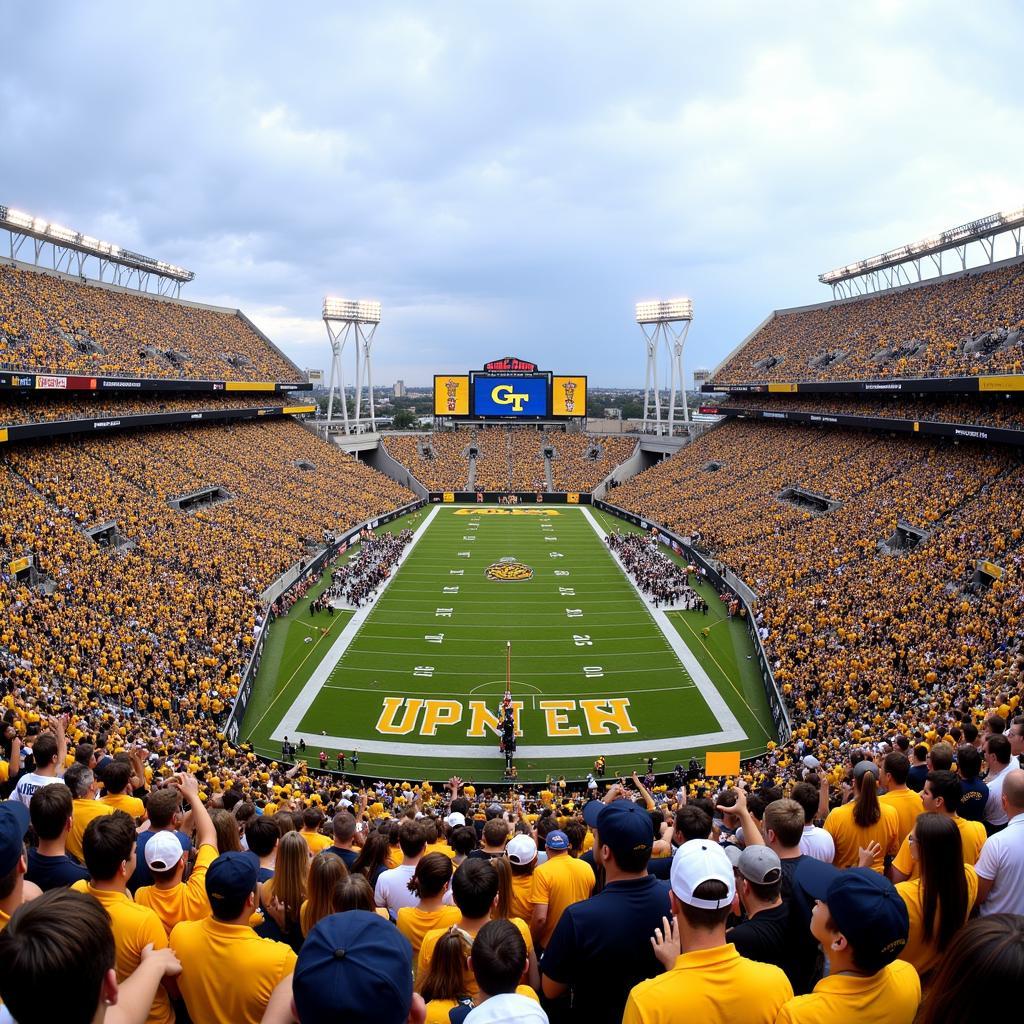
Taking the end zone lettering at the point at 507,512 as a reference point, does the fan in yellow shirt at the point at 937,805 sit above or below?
above

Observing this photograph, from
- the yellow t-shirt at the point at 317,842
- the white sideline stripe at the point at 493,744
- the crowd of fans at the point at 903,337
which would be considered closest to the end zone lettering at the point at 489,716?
the white sideline stripe at the point at 493,744

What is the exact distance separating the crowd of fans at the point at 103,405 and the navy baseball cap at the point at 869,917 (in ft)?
107

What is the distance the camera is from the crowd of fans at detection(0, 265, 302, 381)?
33.7 meters

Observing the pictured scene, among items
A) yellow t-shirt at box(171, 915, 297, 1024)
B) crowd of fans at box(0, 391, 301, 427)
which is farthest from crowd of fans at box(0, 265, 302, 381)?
yellow t-shirt at box(171, 915, 297, 1024)

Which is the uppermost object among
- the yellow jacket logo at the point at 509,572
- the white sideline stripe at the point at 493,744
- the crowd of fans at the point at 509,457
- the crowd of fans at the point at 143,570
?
the crowd of fans at the point at 509,457

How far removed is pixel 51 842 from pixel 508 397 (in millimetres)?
64541

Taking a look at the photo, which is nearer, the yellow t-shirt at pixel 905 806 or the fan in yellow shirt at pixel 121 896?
the fan in yellow shirt at pixel 121 896

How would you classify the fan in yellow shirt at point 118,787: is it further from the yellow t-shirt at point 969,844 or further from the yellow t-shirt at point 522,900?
the yellow t-shirt at point 969,844

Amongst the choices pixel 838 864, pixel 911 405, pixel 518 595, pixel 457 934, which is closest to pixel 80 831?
pixel 457 934

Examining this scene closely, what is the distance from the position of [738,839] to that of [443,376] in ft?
211

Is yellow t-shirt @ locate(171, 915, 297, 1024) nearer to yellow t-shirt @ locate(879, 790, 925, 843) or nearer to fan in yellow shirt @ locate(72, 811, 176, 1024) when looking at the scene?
fan in yellow shirt @ locate(72, 811, 176, 1024)

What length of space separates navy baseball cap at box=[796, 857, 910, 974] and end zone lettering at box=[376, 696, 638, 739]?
58.2 feet

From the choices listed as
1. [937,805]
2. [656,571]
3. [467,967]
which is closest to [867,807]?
[937,805]

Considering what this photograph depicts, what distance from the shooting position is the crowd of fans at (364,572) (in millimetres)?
31219
